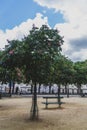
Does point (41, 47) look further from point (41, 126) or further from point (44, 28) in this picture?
point (41, 126)

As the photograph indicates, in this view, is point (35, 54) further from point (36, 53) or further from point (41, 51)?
point (41, 51)

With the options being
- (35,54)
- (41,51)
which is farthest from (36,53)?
(41,51)

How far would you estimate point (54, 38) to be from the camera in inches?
729

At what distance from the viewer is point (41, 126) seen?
16109mm

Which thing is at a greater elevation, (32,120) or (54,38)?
(54,38)

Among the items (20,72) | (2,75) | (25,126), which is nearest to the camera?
(25,126)

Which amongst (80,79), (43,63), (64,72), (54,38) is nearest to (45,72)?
(43,63)

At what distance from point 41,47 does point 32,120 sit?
12.3 ft

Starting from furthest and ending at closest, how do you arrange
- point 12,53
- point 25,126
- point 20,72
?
point 20,72 → point 12,53 → point 25,126

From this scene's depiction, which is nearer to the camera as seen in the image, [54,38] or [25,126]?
[25,126]

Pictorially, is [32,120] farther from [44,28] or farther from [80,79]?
[80,79]

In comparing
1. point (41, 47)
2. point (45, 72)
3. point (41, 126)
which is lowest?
point (41, 126)

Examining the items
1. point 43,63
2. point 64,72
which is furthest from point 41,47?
point 64,72

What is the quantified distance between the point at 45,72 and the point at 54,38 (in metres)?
1.86
